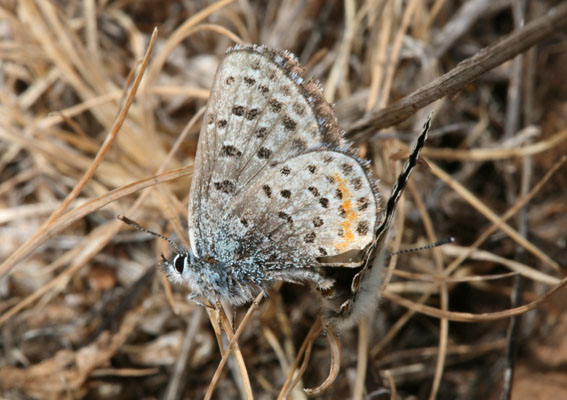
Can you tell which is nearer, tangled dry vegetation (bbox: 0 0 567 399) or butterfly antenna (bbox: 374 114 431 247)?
butterfly antenna (bbox: 374 114 431 247)

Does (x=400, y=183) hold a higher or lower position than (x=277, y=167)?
lower

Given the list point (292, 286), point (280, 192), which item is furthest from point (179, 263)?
point (292, 286)

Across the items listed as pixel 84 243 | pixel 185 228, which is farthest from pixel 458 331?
pixel 84 243

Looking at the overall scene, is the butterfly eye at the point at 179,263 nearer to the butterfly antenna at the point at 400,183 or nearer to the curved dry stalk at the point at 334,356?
the curved dry stalk at the point at 334,356

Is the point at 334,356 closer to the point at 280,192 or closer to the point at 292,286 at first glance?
the point at 280,192

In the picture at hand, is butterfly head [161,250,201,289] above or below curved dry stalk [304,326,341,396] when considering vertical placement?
above

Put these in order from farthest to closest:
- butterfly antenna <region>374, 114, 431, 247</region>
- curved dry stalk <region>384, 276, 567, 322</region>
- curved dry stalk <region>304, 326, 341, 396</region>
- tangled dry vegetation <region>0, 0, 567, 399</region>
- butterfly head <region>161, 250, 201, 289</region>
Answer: tangled dry vegetation <region>0, 0, 567, 399</region>
butterfly head <region>161, 250, 201, 289</region>
curved dry stalk <region>304, 326, 341, 396</region>
curved dry stalk <region>384, 276, 567, 322</region>
butterfly antenna <region>374, 114, 431, 247</region>

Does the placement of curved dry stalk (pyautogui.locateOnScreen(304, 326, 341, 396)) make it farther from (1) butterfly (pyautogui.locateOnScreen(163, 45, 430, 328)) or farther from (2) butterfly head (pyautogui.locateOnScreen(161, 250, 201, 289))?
(2) butterfly head (pyautogui.locateOnScreen(161, 250, 201, 289))

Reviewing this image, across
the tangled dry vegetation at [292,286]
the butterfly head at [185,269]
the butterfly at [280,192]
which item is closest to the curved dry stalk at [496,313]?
the tangled dry vegetation at [292,286]

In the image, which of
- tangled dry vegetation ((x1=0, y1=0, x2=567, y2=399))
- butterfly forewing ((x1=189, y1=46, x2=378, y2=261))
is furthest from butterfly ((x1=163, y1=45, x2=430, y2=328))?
tangled dry vegetation ((x1=0, y1=0, x2=567, y2=399))
